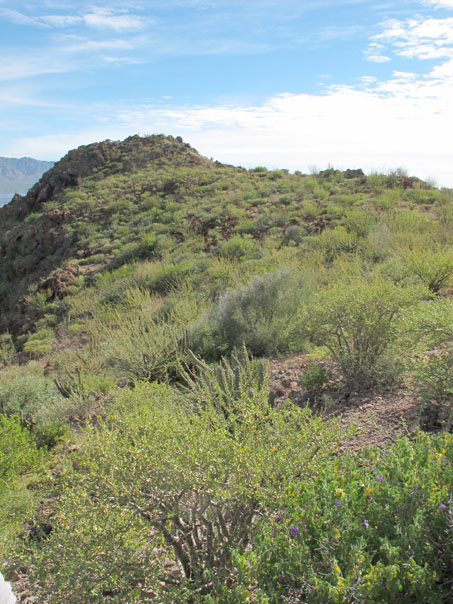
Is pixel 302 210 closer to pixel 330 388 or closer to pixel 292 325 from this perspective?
pixel 292 325

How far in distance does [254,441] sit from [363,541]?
3.51 ft

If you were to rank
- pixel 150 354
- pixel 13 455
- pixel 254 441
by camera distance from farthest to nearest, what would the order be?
1. pixel 150 354
2. pixel 13 455
3. pixel 254 441

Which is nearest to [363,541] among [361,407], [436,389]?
[436,389]

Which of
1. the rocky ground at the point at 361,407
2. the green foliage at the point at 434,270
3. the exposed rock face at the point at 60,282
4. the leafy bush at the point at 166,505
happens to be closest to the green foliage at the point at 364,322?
the rocky ground at the point at 361,407

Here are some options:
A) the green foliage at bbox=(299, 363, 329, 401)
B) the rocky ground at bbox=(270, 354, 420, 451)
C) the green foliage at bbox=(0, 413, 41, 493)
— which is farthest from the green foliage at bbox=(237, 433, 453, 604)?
the green foliage at bbox=(0, 413, 41, 493)

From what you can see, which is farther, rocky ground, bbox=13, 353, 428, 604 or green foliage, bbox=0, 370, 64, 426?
green foliage, bbox=0, 370, 64, 426

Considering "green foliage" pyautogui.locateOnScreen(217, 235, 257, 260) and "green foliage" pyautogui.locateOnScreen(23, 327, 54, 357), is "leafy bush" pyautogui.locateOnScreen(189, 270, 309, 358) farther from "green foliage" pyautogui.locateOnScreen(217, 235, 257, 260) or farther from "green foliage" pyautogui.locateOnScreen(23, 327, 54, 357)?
"green foliage" pyautogui.locateOnScreen(23, 327, 54, 357)

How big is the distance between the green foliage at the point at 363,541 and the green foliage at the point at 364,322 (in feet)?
8.41

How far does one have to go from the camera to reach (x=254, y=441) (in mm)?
2795

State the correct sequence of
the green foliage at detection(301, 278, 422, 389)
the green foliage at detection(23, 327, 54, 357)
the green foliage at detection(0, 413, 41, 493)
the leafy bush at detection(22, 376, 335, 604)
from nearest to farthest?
the leafy bush at detection(22, 376, 335, 604) → the green foliage at detection(0, 413, 41, 493) → the green foliage at detection(301, 278, 422, 389) → the green foliage at detection(23, 327, 54, 357)

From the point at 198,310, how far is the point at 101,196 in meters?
23.1

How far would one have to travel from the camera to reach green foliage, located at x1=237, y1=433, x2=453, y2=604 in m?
1.75

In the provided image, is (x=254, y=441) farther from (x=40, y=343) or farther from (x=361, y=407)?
(x=40, y=343)

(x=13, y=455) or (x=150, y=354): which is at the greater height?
(x=150, y=354)
